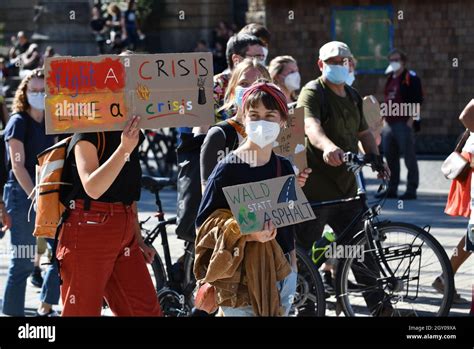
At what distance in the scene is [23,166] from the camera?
8469 millimetres

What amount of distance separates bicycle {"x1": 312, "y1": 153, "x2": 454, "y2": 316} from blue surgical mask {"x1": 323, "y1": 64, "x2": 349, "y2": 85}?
0.72 meters

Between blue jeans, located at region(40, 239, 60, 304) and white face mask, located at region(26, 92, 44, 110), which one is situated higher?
white face mask, located at region(26, 92, 44, 110)

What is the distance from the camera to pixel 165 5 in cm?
3403

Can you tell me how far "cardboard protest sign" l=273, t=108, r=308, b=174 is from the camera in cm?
745

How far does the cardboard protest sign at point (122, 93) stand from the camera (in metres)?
5.95

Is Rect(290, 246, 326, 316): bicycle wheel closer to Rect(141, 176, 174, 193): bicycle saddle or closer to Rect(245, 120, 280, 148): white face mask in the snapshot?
Rect(141, 176, 174, 193): bicycle saddle

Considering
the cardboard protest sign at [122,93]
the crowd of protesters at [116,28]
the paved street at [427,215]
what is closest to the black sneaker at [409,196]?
the paved street at [427,215]

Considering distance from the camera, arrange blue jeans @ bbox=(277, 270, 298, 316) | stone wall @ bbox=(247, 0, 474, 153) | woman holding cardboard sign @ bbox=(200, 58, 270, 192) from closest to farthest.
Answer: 1. blue jeans @ bbox=(277, 270, 298, 316)
2. woman holding cardboard sign @ bbox=(200, 58, 270, 192)
3. stone wall @ bbox=(247, 0, 474, 153)

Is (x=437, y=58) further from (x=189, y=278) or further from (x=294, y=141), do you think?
(x=294, y=141)

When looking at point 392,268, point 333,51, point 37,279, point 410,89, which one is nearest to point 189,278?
point 392,268

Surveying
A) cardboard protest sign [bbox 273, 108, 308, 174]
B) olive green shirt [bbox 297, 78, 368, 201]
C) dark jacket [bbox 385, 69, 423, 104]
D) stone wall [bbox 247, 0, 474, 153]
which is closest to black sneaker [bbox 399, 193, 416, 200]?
dark jacket [bbox 385, 69, 423, 104]

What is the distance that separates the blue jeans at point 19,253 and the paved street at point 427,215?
45 centimetres

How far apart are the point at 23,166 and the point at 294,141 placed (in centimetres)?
203
